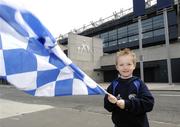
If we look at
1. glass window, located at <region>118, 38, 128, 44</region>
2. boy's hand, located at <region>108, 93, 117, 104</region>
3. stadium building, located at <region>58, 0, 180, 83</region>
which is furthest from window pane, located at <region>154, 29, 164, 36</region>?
boy's hand, located at <region>108, 93, 117, 104</region>

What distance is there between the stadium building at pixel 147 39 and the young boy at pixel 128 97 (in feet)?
102

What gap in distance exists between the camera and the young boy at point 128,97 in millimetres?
3238

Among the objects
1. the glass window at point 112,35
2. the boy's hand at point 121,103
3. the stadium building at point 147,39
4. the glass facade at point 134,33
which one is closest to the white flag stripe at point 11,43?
the boy's hand at point 121,103

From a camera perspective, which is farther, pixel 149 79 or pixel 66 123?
pixel 149 79

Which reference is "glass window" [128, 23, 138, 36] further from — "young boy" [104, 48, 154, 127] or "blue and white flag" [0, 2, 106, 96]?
"young boy" [104, 48, 154, 127]

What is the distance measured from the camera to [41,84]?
137 inches

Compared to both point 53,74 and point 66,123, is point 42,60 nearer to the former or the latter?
point 53,74

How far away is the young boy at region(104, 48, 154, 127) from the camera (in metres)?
3.24

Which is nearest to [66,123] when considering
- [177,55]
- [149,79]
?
[177,55]

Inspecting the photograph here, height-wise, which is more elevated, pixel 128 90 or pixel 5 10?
pixel 5 10

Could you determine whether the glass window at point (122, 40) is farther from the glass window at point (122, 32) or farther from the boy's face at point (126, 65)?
the boy's face at point (126, 65)

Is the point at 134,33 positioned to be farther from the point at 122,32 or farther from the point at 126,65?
the point at 126,65

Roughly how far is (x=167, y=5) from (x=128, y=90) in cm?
3305

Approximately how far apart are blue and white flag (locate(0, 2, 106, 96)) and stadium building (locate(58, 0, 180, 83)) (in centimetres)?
3116
